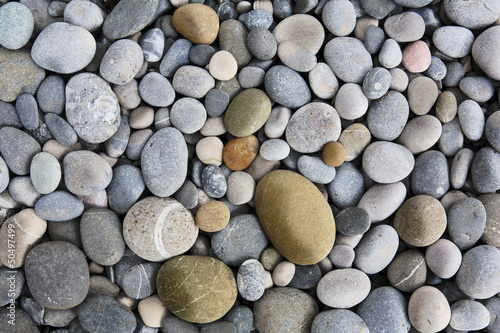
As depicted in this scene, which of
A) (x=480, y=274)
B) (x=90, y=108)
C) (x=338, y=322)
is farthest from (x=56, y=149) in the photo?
(x=480, y=274)

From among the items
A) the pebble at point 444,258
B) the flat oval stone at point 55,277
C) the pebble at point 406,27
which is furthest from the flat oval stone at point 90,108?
the pebble at point 444,258

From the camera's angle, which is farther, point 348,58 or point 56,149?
point 348,58

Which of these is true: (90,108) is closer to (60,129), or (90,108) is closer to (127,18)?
(60,129)

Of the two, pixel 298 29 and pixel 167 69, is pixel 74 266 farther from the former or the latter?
pixel 298 29

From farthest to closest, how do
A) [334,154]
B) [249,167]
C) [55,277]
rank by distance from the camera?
[249,167] → [334,154] → [55,277]

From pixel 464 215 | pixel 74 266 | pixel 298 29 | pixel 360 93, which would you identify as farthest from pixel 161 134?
pixel 464 215

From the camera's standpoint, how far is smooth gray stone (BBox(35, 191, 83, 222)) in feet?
5.25

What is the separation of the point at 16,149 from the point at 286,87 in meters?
1.24

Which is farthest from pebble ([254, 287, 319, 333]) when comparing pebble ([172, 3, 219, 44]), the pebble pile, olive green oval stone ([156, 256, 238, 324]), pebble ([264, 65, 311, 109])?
pebble ([172, 3, 219, 44])

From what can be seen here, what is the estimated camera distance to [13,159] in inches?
62.6

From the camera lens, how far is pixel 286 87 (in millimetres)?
1719

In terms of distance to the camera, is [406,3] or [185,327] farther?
[406,3]

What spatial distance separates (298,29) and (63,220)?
1415mm

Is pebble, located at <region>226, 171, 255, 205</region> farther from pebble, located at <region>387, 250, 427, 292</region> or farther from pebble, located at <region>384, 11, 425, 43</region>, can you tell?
pebble, located at <region>384, 11, 425, 43</region>
